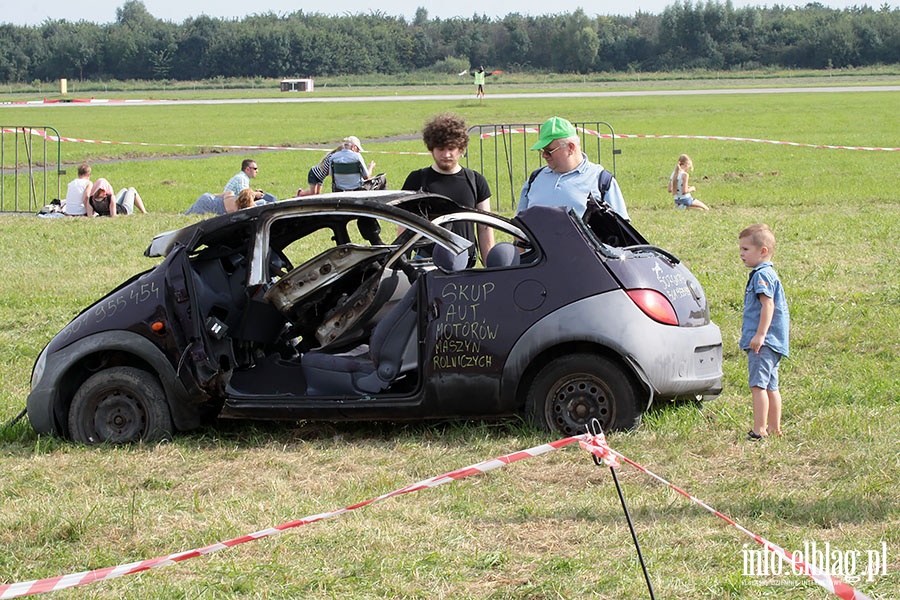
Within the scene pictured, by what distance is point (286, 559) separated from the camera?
4.76 meters

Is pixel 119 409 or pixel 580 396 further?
pixel 119 409

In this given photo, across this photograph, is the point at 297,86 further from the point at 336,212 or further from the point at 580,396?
the point at 580,396

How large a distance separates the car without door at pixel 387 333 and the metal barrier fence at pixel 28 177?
1255 cm

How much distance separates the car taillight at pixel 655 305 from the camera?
20.4 feet

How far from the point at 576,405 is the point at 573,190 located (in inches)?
60.2

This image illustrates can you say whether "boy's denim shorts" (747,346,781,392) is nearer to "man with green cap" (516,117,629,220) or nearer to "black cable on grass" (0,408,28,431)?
"man with green cap" (516,117,629,220)

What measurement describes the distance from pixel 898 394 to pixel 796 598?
3.23 metres

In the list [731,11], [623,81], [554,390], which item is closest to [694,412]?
[554,390]

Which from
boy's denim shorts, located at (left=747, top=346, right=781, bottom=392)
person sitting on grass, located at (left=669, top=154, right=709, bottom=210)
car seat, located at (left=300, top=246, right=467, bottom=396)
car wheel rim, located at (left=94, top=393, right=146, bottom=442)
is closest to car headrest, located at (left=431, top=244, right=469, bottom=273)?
car seat, located at (left=300, top=246, right=467, bottom=396)

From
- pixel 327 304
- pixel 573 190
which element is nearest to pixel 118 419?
pixel 327 304

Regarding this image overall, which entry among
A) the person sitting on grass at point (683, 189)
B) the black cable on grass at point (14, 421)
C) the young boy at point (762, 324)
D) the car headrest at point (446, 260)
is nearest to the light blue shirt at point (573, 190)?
the car headrest at point (446, 260)

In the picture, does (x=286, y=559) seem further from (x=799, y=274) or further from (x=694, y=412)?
(x=799, y=274)

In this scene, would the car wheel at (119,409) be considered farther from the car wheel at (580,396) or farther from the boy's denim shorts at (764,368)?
the boy's denim shorts at (764,368)

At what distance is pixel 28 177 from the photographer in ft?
81.7
